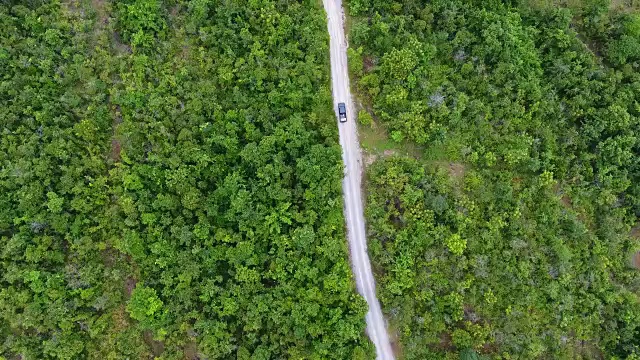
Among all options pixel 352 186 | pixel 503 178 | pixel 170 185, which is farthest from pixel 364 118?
pixel 170 185

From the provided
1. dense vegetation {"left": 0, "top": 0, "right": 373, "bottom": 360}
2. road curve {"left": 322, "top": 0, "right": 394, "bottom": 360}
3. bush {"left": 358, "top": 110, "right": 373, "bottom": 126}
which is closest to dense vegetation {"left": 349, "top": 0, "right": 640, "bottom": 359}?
bush {"left": 358, "top": 110, "right": 373, "bottom": 126}

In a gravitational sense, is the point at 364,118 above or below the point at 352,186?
above

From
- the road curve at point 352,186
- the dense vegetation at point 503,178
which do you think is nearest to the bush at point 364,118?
the road curve at point 352,186

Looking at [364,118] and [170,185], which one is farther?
[364,118]

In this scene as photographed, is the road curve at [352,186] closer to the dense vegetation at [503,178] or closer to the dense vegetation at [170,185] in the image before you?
the dense vegetation at [503,178]

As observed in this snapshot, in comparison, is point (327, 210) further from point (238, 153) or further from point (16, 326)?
point (16, 326)

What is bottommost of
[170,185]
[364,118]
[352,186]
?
[352,186]

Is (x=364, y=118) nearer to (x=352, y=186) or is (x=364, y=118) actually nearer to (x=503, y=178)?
(x=352, y=186)
